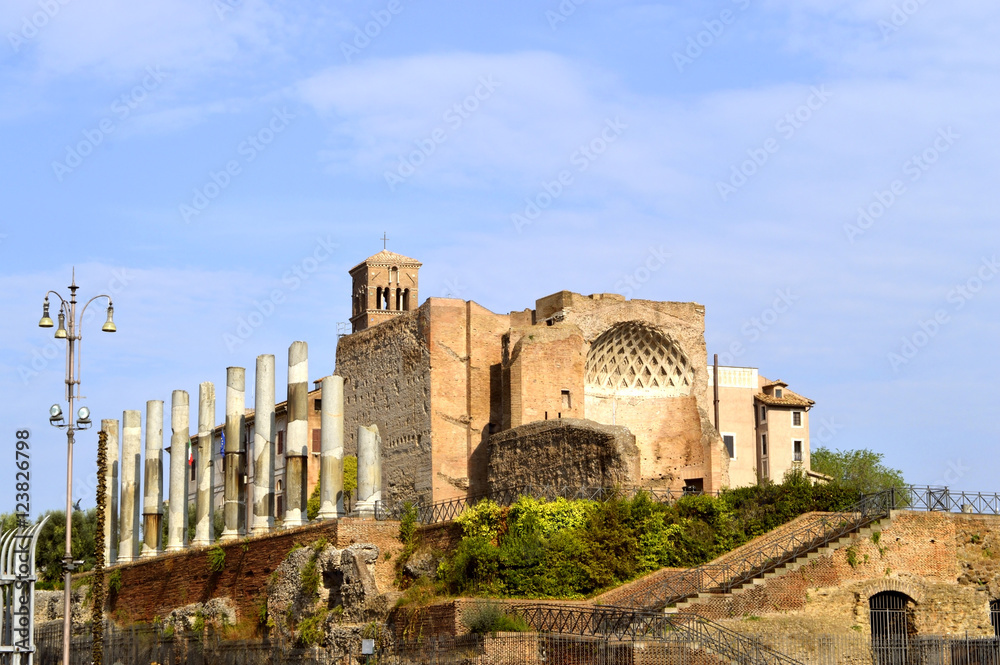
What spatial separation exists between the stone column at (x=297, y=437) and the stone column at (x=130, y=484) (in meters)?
A: 11.1

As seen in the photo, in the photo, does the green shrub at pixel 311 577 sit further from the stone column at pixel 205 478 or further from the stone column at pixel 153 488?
the stone column at pixel 153 488

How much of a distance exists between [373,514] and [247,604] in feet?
15.3

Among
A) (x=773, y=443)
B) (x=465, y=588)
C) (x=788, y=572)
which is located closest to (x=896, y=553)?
(x=788, y=572)

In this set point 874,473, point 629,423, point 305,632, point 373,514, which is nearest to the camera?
point 305,632

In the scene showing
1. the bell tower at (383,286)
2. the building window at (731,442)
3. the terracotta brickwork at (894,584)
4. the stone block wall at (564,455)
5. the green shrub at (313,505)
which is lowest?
the terracotta brickwork at (894,584)

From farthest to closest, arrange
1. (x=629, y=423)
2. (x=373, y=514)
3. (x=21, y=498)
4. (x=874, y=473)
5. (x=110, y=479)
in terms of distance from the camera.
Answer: (x=874, y=473) → (x=110, y=479) → (x=629, y=423) → (x=373, y=514) → (x=21, y=498)

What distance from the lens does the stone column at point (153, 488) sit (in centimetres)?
5025

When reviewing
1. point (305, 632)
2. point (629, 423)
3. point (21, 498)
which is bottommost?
point (305, 632)

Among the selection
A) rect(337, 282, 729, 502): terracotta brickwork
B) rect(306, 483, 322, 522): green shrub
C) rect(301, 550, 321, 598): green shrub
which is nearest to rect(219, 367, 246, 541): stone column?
rect(306, 483, 322, 522): green shrub

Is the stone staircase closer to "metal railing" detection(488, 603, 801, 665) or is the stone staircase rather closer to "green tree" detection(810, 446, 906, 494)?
"metal railing" detection(488, 603, 801, 665)

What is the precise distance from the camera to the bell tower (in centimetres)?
8388

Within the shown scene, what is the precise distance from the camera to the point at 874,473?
74.1 meters

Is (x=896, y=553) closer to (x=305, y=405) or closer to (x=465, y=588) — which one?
(x=465, y=588)

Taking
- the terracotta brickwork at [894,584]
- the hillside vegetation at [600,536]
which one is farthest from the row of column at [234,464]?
the terracotta brickwork at [894,584]
